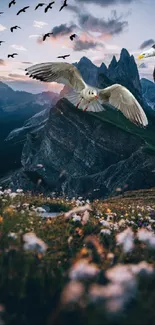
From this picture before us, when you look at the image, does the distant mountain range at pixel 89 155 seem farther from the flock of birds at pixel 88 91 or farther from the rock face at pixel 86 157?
the flock of birds at pixel 88 91

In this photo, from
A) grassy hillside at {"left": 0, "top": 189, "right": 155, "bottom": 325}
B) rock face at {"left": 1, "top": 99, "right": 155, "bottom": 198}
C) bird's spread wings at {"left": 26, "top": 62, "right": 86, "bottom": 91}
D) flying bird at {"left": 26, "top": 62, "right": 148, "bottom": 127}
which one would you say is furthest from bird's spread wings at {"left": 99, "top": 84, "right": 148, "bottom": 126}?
rock face at {"left": 1, "top": 99, "right": 155, "bottom": 198}

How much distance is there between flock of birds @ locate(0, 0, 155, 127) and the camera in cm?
1113

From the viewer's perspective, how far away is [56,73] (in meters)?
11.4

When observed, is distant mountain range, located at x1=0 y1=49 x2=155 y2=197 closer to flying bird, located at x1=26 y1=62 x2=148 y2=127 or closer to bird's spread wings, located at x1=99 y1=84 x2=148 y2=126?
flying bird, located at x1=26 y1=62 x2=148 y2=127

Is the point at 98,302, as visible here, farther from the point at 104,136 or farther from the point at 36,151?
the point at 36,151

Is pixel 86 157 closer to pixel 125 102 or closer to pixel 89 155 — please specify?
pixel 89 155

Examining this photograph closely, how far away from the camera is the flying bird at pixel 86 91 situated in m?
11.1

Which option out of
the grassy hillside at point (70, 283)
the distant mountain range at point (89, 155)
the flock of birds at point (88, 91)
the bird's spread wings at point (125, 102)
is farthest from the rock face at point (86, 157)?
the grassy hillside at point (70, 283)

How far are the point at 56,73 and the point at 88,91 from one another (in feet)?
4.28

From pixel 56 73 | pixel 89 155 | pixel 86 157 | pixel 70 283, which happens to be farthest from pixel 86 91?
pixel 86 157

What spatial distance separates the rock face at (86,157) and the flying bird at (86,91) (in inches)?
2999

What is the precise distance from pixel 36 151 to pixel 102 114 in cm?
3771

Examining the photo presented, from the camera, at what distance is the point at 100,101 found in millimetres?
13164

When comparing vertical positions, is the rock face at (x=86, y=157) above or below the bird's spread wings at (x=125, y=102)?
below
